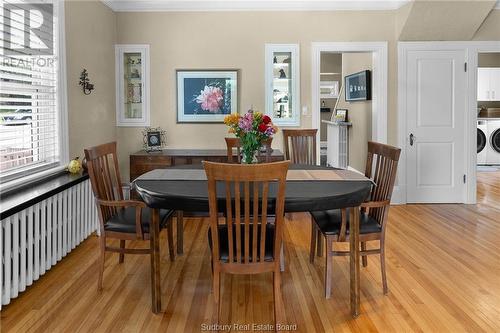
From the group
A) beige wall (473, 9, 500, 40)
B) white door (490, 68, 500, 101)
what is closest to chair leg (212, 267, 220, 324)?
beige wall (473, 9, 500, 40)

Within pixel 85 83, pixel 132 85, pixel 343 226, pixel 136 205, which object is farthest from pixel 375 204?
pixel 132 85

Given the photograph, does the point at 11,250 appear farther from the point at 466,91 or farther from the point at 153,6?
the point at 466,91

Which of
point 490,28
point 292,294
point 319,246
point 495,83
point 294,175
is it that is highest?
point 490,28

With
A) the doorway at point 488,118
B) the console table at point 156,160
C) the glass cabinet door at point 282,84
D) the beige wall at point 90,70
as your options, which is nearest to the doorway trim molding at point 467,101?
the glass cabinet door at point 282,84

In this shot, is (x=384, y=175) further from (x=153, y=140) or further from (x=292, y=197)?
(x=153, y=140)

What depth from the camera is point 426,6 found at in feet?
17.1

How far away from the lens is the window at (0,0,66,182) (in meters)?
3.23

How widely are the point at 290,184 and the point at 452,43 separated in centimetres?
395

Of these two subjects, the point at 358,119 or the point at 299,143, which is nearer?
the point at 299,143

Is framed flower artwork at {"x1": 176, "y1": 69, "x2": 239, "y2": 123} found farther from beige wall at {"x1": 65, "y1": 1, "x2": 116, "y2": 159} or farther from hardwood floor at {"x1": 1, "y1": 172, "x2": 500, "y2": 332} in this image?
hardwood floor at {"x1": 1, "y1": 172, "x2": 500, "y2": 332}

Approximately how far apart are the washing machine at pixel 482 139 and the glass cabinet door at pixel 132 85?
6.50 metres

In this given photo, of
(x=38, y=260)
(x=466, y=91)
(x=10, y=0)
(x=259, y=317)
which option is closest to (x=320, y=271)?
(x=259, y=317)

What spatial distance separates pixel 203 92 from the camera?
18.5 ft

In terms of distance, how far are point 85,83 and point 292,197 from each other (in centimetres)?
289
